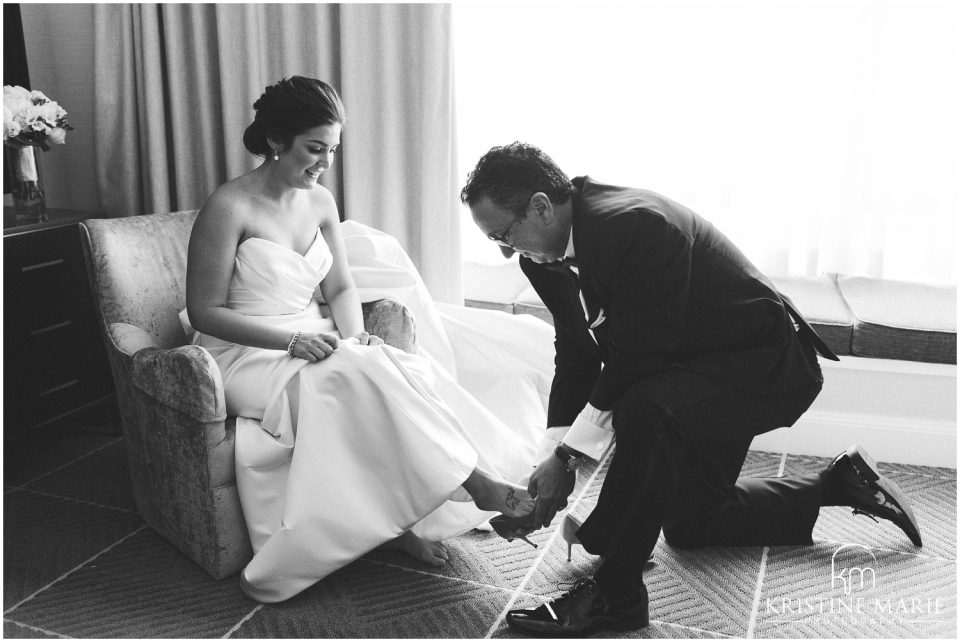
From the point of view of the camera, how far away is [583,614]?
6.35ft

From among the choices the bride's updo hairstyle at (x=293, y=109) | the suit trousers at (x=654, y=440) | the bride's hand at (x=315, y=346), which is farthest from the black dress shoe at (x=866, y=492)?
the bride's updo hairstyle at (x=293, y=109)

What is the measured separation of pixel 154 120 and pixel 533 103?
1478mm

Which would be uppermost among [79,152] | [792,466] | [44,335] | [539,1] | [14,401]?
[539,1]

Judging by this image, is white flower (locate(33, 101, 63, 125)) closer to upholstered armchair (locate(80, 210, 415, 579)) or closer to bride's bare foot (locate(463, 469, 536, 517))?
upholstered armchair (locate(80, 210, 415, 579))

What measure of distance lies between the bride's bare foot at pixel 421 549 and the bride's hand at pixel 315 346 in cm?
52

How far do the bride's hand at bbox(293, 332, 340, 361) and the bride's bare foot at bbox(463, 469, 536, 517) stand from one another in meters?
0.47

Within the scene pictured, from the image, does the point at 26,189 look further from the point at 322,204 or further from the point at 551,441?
the point at 551,441

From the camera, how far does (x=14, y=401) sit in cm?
282

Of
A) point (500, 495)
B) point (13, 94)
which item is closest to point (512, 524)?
point (500, 495)

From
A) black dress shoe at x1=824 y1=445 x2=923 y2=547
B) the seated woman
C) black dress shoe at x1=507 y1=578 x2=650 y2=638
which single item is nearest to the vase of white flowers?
the seated woman

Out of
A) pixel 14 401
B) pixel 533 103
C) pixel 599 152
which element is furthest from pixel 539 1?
pixel 14 401

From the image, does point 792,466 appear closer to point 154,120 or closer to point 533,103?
point 533,103

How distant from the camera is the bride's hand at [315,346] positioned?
7.08ft

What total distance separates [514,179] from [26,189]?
2037mm
